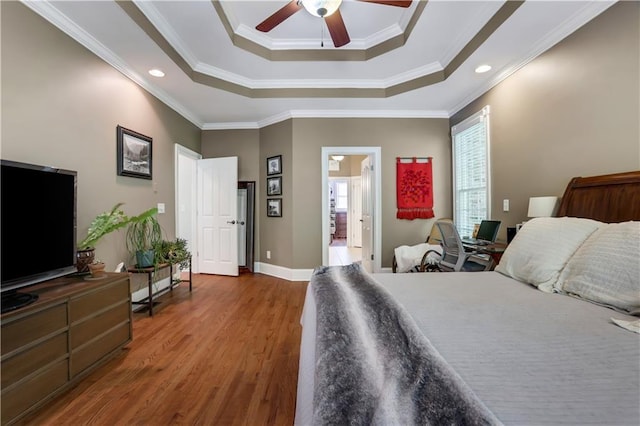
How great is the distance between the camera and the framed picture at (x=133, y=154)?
8.85ft

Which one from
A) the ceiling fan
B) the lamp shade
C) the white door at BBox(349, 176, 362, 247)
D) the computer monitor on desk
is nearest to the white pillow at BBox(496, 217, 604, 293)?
the lamp shade

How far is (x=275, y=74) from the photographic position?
128 inches

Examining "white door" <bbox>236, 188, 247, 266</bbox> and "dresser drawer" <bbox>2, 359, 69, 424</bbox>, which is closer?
"dresser drawer" <bbox>2, 359, 69, 424</bbox>

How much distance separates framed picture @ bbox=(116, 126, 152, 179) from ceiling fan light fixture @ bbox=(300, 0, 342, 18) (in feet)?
7.41

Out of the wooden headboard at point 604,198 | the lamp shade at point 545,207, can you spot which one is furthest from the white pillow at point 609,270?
the lamp shade at point 545,207

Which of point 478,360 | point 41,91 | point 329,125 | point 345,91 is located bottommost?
point 478,360

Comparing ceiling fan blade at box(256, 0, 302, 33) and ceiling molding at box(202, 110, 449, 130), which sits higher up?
ceiling molding at box(202, 110, 449, 130)

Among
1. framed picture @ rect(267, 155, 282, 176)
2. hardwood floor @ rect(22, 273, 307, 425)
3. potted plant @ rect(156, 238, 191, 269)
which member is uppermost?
framed picture @ rect(267, 155, 282, 176)

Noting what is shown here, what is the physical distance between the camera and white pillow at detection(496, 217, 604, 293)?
1422 mm

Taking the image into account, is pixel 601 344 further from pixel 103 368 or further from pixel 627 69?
pixel 103 368

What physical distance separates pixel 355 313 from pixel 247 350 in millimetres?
1410

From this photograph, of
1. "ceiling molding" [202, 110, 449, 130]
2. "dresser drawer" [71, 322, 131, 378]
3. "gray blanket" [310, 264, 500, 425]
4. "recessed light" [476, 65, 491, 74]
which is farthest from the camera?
"ceiling molding" [202, 110, 449, 130]

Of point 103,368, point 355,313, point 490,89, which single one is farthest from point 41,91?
point 490,89

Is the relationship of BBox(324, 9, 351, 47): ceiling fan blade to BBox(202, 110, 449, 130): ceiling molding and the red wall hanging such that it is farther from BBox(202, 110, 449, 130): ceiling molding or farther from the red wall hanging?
the red wall hanging
